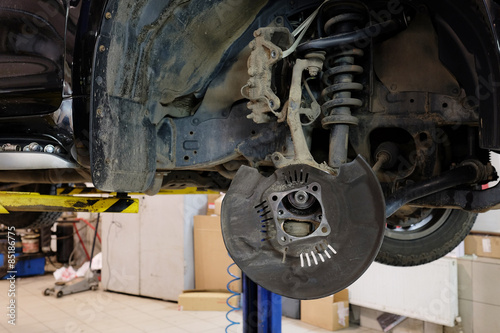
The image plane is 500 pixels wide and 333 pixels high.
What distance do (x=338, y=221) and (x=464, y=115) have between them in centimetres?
53

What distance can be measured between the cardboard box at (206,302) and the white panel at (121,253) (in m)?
0.92

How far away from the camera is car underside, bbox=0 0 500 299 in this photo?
110 cm

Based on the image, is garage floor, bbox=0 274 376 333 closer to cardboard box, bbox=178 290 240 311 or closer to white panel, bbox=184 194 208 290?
cardboard box, bbox=178 290 240 311

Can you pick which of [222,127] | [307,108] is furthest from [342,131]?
[222,127]

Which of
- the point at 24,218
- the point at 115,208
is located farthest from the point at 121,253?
the point at 115,208

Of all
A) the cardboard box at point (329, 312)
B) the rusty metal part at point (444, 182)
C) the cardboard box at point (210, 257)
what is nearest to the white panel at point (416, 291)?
the cardboard box at point (329, 312)

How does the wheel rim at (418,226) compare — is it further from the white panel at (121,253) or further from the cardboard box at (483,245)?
the white panel at (121,253)

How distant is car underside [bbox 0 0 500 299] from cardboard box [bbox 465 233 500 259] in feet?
6.44

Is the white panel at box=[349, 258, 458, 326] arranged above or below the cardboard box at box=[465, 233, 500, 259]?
below

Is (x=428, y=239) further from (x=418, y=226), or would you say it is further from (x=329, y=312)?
(x=329, y=312)

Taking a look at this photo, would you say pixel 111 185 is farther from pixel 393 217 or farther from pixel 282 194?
pixel 393 217

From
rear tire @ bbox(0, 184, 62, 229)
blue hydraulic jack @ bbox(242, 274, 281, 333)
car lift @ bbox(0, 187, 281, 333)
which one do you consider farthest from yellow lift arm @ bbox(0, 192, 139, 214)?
rear tire @ bbox(0, 184, 62, 229)

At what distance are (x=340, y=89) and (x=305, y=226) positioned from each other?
1.45 ft

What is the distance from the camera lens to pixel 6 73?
1472 mm
